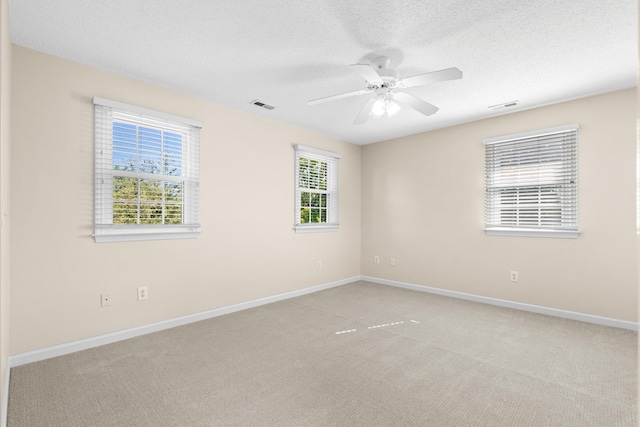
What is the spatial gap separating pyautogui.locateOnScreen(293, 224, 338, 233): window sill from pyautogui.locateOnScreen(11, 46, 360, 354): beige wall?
0.31 feet

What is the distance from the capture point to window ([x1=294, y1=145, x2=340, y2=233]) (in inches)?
185

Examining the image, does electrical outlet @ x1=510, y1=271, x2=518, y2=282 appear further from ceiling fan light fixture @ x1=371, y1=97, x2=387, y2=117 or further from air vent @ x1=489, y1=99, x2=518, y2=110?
ceiling fan light fixture @ x1=371, y1=97, x2=387, y2=117

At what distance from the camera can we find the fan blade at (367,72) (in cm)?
227

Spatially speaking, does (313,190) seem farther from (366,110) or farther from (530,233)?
(530,233)

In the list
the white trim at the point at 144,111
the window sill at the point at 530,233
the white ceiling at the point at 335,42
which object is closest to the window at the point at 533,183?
the window sill at the point at 530,233

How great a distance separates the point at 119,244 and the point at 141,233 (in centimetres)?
21

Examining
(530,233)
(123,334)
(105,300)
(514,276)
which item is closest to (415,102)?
(530,233)

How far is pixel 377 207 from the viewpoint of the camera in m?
5.50

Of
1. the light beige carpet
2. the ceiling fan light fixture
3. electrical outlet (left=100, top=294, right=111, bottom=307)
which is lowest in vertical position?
the light beige carpet

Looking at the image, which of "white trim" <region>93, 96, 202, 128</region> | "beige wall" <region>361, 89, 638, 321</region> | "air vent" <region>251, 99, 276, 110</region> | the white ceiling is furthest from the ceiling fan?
"beige wall" <region>361, 89, 638, 321</region>

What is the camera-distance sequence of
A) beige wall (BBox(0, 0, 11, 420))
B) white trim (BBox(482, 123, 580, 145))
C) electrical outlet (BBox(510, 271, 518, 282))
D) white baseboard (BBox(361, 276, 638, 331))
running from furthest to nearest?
electrical outlet (BBox(510, 271, 518, 282))
white trim (BBox(482, 123, 580, 145))
white baseboard (BBox(361, 276, 638, 331))
beige wall (BBox(0, 0, 11, 420))

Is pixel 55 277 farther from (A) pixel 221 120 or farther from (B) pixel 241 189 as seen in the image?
(A) pixel 221 120

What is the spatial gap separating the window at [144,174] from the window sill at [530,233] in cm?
375

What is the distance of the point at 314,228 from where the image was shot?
4.89m
